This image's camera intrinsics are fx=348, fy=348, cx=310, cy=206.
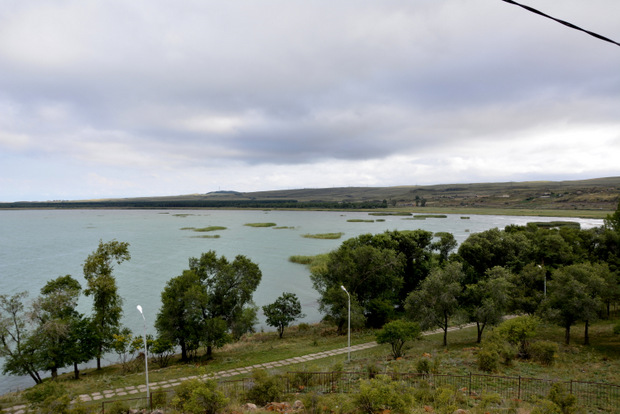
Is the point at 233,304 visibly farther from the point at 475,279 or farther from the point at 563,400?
the point at 475,279

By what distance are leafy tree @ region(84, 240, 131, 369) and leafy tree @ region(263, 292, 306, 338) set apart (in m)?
12.7

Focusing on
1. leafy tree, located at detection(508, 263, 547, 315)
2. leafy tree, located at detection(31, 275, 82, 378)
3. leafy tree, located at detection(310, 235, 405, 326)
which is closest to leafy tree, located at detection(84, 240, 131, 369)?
leafy tree, located at detection(31, 275, 82, 378)

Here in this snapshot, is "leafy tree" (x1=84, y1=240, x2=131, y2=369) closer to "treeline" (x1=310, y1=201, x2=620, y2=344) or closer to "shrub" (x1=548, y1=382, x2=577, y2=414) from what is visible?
"treeline" (x1=310, y1=201, x2=620, y2=344)

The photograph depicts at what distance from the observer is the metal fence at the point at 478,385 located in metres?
14.5

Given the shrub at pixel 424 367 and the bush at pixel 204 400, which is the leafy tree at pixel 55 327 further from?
the shrub at pixel 424 367

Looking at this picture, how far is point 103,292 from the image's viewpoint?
2473cm

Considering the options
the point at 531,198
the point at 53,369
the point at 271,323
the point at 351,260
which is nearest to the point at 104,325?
the point at 53,369

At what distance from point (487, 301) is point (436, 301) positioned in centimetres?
351

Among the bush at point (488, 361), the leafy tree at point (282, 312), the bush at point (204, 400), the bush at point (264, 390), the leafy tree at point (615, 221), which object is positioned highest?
the leafy tree at point (615, 221)

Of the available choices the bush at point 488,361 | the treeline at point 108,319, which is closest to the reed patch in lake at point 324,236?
the treeline at point 108,319

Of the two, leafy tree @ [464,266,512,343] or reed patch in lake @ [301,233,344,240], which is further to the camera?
reed patch in lake @ [301,233,344,240]

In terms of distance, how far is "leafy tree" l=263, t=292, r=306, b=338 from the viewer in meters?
32.4

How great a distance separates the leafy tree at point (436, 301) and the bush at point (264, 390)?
14.1m

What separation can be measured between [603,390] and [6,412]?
26.4 meters
